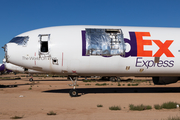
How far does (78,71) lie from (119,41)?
160 inches

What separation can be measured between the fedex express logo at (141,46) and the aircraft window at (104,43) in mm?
596

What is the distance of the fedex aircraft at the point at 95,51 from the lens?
46.2ft

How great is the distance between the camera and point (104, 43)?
14.3 metres

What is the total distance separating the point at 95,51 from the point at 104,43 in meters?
0.98

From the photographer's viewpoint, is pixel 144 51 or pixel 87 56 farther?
pixel 144 51

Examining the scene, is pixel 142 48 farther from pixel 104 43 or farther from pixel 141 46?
pixel 104 43

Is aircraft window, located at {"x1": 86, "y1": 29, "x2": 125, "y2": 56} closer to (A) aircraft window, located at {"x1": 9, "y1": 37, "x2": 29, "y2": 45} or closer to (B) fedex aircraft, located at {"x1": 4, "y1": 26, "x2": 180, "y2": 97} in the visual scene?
(B) fedex aircraft, located at {"x1": 4, "y1": 26, "x2": 180, "y2": 97}

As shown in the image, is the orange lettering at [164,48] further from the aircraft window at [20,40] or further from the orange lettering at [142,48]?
the aircraft window at [20,40]

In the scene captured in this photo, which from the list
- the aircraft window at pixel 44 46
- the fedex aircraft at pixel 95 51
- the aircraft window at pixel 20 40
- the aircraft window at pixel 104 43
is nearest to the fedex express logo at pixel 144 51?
the fedex aircraft at pixel 95 51

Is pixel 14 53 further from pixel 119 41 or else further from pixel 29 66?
pixel 119 41

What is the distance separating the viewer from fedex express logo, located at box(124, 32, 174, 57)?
14.4 meters

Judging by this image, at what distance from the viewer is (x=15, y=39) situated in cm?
1478

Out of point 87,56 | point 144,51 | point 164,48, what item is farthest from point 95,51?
point 164,48

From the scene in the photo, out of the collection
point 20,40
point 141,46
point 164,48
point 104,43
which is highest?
point 20,40
